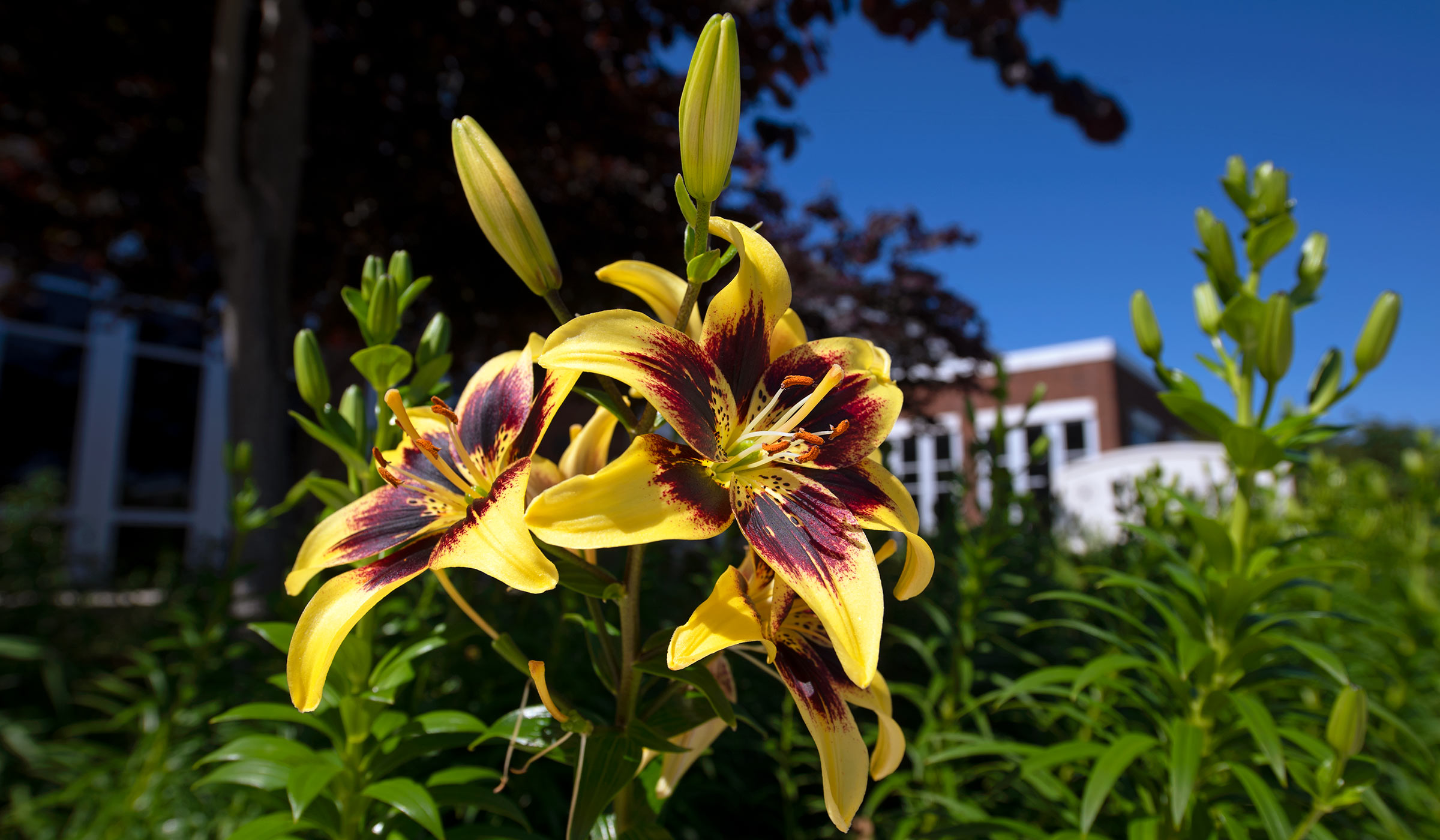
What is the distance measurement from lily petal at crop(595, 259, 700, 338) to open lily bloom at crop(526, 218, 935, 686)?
0.08 meters

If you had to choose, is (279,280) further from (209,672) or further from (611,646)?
(611,646)

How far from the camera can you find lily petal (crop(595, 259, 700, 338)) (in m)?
0.68

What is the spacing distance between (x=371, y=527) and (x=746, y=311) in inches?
15.6

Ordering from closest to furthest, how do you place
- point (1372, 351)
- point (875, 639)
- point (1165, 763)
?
point (875, 639), point (1165, 763), point (1372, 351)

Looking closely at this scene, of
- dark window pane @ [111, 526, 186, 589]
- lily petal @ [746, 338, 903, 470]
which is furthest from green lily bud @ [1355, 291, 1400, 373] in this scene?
dark window pane @ [111, 526, 186, 589]

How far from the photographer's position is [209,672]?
172cm

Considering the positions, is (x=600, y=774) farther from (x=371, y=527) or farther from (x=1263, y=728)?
(x=1263, y=728)

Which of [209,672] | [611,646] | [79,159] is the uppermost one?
[79,159]

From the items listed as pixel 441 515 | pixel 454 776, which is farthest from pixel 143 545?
pixel 441 515

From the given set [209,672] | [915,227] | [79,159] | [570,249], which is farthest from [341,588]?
[915,227]

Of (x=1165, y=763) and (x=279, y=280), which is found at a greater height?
(x=279, y=280)

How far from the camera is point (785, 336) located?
700 mm

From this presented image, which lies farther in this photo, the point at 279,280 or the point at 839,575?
the point at 279,280

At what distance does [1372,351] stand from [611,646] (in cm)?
134
